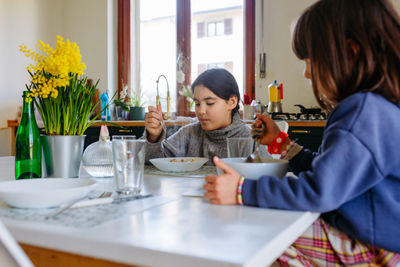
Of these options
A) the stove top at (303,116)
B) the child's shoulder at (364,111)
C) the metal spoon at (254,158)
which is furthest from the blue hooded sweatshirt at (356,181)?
the stove top at (303,116)

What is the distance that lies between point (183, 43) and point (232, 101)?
2.16 meters

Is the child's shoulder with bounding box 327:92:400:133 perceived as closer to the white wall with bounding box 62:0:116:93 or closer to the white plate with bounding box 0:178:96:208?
the white plate with bounding box 0:178:96:208

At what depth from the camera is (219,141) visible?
6.06 ft

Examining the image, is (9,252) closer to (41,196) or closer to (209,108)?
(41,196)

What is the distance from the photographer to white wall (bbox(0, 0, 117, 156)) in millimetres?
3769

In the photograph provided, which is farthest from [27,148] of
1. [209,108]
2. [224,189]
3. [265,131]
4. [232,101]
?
[232,101]

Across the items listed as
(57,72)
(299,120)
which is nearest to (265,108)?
(299,120)

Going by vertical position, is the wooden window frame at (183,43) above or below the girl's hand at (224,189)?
above

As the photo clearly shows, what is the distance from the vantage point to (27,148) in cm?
100

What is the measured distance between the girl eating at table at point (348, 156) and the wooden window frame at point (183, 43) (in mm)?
2640

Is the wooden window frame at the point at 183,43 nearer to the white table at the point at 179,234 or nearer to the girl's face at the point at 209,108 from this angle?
the girl's face at the point at 209,108

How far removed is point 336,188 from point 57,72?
74cm

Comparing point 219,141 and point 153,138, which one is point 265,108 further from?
point 153,138

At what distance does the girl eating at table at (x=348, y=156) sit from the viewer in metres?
0.67
